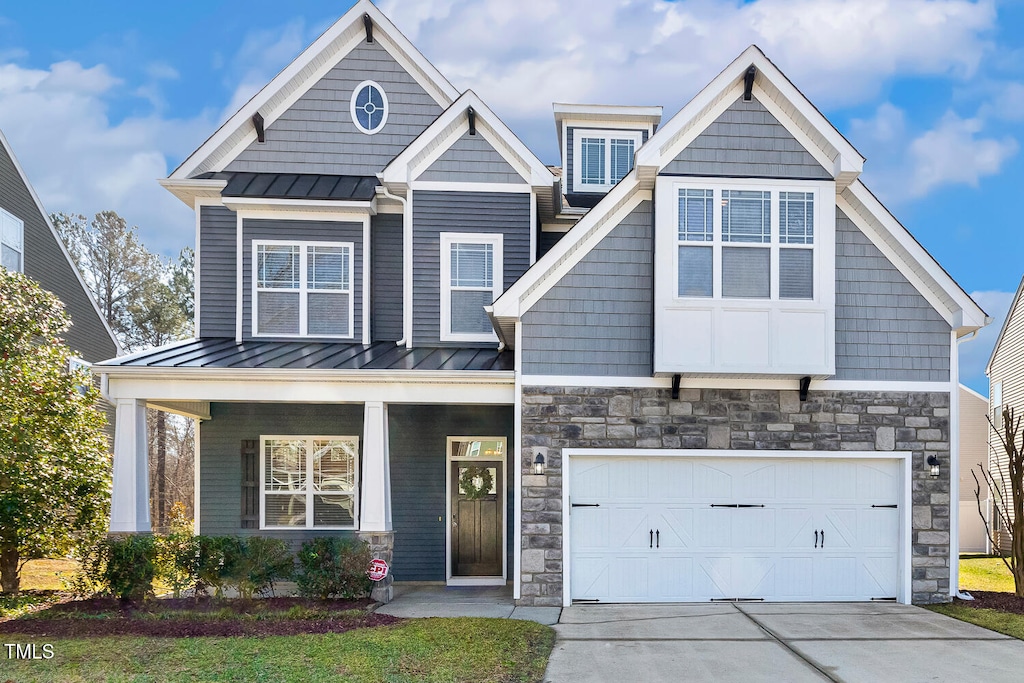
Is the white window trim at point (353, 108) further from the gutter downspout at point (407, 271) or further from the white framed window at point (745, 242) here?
the white framed window at point (745, 242)

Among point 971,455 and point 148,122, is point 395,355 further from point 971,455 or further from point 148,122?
point 148,122

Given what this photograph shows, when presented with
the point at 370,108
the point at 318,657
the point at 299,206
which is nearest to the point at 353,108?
the point at 370,108

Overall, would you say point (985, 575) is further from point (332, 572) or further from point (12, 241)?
point (12, 241)

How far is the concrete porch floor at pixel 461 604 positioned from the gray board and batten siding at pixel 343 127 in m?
6.55

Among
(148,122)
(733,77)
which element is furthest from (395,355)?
(148,122)

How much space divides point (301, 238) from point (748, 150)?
6.70 meters

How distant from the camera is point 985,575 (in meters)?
14.4

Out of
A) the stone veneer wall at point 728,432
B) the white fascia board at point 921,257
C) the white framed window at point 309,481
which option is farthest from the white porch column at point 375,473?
the white fascia board at point 921,257

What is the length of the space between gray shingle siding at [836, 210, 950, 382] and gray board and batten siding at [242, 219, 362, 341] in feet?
22.7

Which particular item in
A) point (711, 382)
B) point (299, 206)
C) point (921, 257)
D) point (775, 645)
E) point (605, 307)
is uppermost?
point (299, 206)

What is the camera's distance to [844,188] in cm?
1020

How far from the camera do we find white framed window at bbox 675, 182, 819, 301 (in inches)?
390

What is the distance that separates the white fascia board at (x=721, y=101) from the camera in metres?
9.84

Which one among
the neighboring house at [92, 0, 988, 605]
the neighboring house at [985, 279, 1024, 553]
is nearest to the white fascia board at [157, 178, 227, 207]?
the neighboring house at [92, 0, 988, 605]
